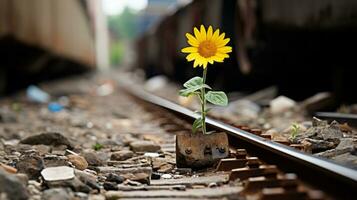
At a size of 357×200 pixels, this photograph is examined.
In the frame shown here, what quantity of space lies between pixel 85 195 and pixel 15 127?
2936 millimetres

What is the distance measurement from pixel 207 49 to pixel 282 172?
78cm

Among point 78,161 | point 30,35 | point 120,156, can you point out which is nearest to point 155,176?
point 78,161

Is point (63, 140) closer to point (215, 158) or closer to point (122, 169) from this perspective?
point (122, 169)

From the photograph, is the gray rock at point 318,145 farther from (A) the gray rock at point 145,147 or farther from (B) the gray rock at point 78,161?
(B) the gray rock at point 78,161

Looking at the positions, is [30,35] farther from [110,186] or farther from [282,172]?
[282,172]

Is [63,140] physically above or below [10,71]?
below

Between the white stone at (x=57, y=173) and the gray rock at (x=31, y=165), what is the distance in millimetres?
54

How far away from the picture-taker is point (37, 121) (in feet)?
16.9

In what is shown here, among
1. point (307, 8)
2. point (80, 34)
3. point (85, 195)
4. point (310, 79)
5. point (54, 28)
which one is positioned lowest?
point (85, 195)

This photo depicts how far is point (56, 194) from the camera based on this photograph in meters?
1.82

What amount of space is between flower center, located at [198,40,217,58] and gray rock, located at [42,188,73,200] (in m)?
1.02

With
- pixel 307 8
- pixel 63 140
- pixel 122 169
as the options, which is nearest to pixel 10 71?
pixel 307 8

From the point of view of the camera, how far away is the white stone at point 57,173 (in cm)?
200

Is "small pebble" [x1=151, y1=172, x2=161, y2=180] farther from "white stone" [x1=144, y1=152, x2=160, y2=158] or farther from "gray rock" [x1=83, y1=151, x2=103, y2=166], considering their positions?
"white stone" [x1=144, y1=152, x2=160, y2=158]
